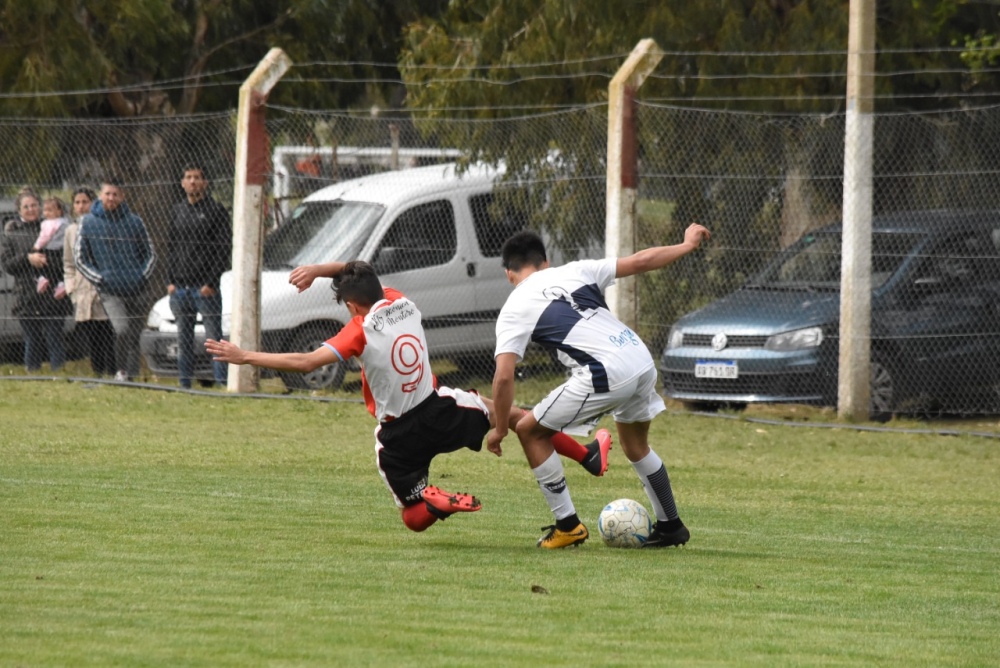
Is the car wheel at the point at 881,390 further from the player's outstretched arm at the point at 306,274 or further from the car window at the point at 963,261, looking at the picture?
the player's outstretched arm at the point at 306,274

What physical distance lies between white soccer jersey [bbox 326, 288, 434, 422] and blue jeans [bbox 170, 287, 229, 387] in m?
6.86

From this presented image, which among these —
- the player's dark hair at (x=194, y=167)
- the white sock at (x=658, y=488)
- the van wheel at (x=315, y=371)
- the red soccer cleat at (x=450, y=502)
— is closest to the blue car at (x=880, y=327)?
the van wheel at (x=315, y=371)

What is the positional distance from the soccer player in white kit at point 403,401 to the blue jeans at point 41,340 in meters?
8.54

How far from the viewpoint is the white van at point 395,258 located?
15.6 meters

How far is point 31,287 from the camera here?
16250mm

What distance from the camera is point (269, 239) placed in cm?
1608

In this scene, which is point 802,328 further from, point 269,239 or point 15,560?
point 15,560

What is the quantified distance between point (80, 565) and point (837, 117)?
893cm

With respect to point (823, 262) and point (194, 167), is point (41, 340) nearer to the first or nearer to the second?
point (194, 167)

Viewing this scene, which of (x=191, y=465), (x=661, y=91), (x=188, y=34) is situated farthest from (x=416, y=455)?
(x=188, y=34)


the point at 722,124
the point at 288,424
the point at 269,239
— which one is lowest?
the point at 288,424

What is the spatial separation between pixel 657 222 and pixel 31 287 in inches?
244

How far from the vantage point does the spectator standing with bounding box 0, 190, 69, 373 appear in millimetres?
16203

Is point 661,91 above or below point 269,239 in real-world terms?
above
